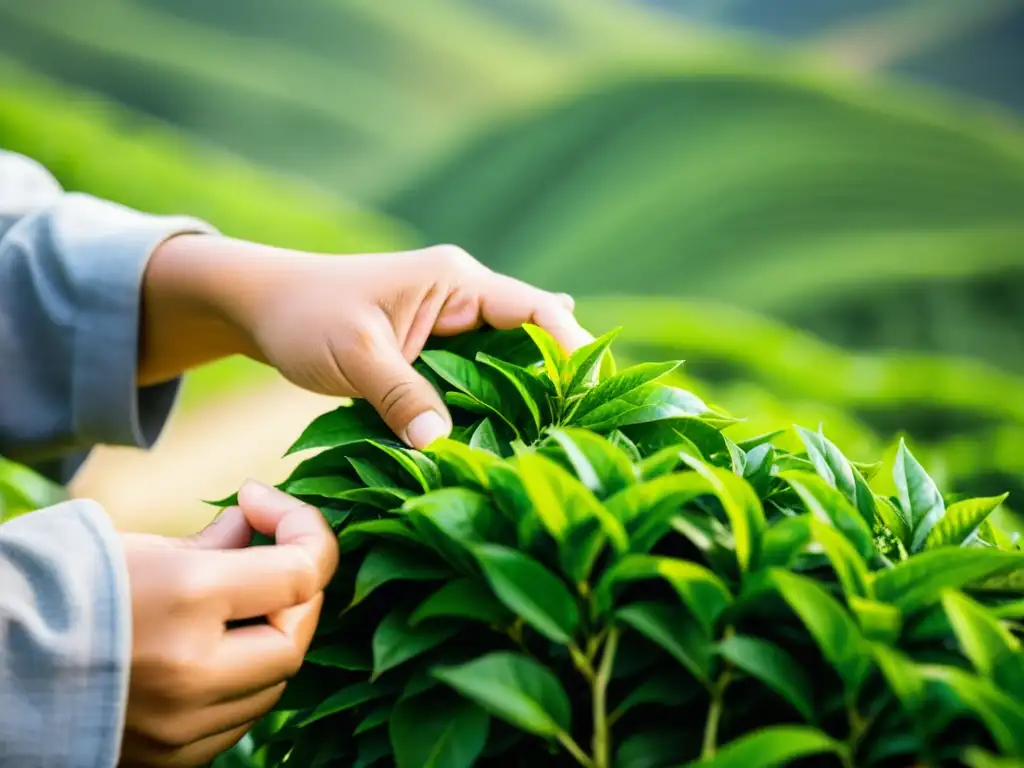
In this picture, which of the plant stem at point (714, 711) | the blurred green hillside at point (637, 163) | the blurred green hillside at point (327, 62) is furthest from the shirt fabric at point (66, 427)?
the blurred green hillside at point (327, 62)

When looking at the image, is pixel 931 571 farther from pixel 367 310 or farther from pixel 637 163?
pixel 637 163

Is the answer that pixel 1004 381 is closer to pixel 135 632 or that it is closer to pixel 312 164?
pixel 135 632

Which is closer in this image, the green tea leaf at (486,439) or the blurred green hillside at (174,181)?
the green tea leaf at (486,439)

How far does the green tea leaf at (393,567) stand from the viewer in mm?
520

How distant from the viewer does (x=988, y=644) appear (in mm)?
424

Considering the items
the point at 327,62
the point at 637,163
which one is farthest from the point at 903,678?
the point at 327,62

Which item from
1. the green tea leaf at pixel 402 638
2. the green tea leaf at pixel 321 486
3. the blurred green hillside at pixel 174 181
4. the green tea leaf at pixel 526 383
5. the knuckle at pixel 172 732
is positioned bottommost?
the blurred green hillside at pixel 174 181

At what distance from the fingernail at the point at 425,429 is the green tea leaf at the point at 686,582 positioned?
0.71 feet

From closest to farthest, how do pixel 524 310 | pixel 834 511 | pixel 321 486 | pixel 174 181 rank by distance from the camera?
1. pixel 834 511
2. pixel 321 486
3. pixel 524 310
4. pixel 174 181

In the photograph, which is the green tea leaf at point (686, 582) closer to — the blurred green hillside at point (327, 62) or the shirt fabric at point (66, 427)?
the shirt fabric at point (66, 427)

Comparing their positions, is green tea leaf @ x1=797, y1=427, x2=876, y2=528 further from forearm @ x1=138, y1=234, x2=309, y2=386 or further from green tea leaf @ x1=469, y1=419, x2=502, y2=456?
forearm @ x1=138, y1=234, x2=309, y2=386

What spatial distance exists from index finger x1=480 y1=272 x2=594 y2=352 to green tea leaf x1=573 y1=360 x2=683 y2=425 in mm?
134

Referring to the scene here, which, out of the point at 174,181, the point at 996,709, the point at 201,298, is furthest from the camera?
the point at 174,181

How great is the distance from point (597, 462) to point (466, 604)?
10 centimetres
